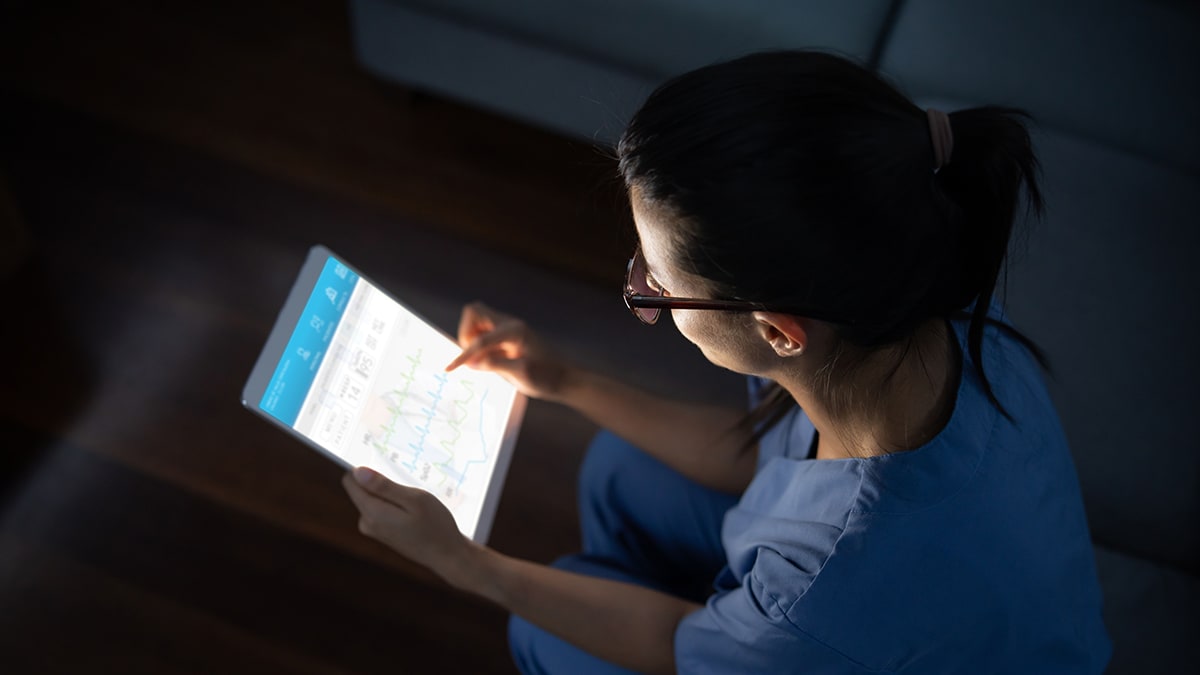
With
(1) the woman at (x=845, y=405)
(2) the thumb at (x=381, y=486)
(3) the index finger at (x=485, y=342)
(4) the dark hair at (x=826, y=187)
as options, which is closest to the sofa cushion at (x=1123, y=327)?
(1) the woman at (x=845, y=405)

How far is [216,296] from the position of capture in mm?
1456

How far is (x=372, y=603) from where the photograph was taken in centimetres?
125

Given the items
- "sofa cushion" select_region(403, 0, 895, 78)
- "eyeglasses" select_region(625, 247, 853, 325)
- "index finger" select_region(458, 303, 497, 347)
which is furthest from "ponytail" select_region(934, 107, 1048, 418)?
"sofa cushion" select_region(403, 0, 895, 78)

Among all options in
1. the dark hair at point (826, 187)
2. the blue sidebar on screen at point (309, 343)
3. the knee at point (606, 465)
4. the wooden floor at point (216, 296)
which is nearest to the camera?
the dark hair at point (826, 187)

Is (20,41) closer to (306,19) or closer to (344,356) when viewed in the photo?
(306,19)

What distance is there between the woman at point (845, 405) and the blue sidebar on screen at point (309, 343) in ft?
0.32

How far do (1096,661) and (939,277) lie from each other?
40 cm

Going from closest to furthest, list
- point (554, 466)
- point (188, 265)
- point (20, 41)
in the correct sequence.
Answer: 1. point (554, 466)
2. point (188, 265)
3. point (20, 41)

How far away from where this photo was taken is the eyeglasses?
622 millimetres

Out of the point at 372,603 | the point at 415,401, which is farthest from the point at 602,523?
the point at 372,603

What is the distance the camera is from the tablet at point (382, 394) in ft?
2.82

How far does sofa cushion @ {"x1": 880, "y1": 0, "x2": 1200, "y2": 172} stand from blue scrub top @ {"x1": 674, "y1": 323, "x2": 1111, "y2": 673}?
0.65m

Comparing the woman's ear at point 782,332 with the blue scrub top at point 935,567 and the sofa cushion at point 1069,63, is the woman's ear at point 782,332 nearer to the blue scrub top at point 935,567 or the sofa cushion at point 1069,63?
the blue scrub top at point 935,567

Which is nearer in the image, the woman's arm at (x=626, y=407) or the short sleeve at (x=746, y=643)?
the short sleeve at (x=746, y=643)
